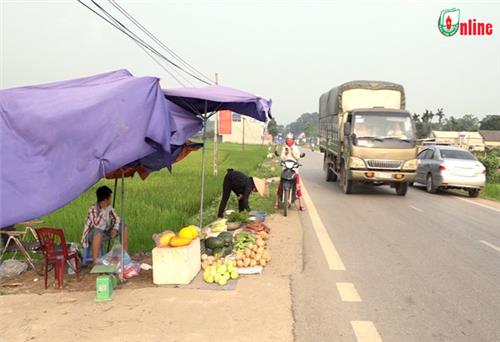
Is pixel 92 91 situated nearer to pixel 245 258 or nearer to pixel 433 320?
pixel 245 258

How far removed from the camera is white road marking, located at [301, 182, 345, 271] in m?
5.99

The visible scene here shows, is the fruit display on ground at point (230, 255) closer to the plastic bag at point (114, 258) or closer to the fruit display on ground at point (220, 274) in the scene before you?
the fruit display on ground at point (220, 274)

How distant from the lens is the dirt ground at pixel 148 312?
3797 mm

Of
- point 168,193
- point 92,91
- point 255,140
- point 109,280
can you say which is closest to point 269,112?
point 92,91

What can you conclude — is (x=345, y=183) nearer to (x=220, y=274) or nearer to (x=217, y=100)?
(x=217, y=100)

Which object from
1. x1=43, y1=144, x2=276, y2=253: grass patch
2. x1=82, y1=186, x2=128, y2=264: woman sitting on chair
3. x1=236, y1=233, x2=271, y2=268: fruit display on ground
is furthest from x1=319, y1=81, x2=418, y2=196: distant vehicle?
x1=82, y1=186, x2=128, y2=264: woman sitting on chair

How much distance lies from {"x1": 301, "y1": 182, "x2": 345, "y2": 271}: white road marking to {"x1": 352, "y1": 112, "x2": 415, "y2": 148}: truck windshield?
321 centimetres

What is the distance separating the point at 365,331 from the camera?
3.86 m

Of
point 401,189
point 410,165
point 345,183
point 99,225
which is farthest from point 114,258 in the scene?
point 401,189

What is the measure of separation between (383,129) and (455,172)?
2.98 meters

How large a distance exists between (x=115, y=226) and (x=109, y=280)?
139 cm

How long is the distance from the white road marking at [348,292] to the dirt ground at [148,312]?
23.9 inches

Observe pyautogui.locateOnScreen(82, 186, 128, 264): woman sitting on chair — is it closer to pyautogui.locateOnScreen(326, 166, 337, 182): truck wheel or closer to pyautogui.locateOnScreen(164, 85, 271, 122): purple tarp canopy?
pyautogui.locateOnScreen(164, 85, 271, 122): purple tarp canopy

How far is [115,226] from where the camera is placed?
5.95 meters
